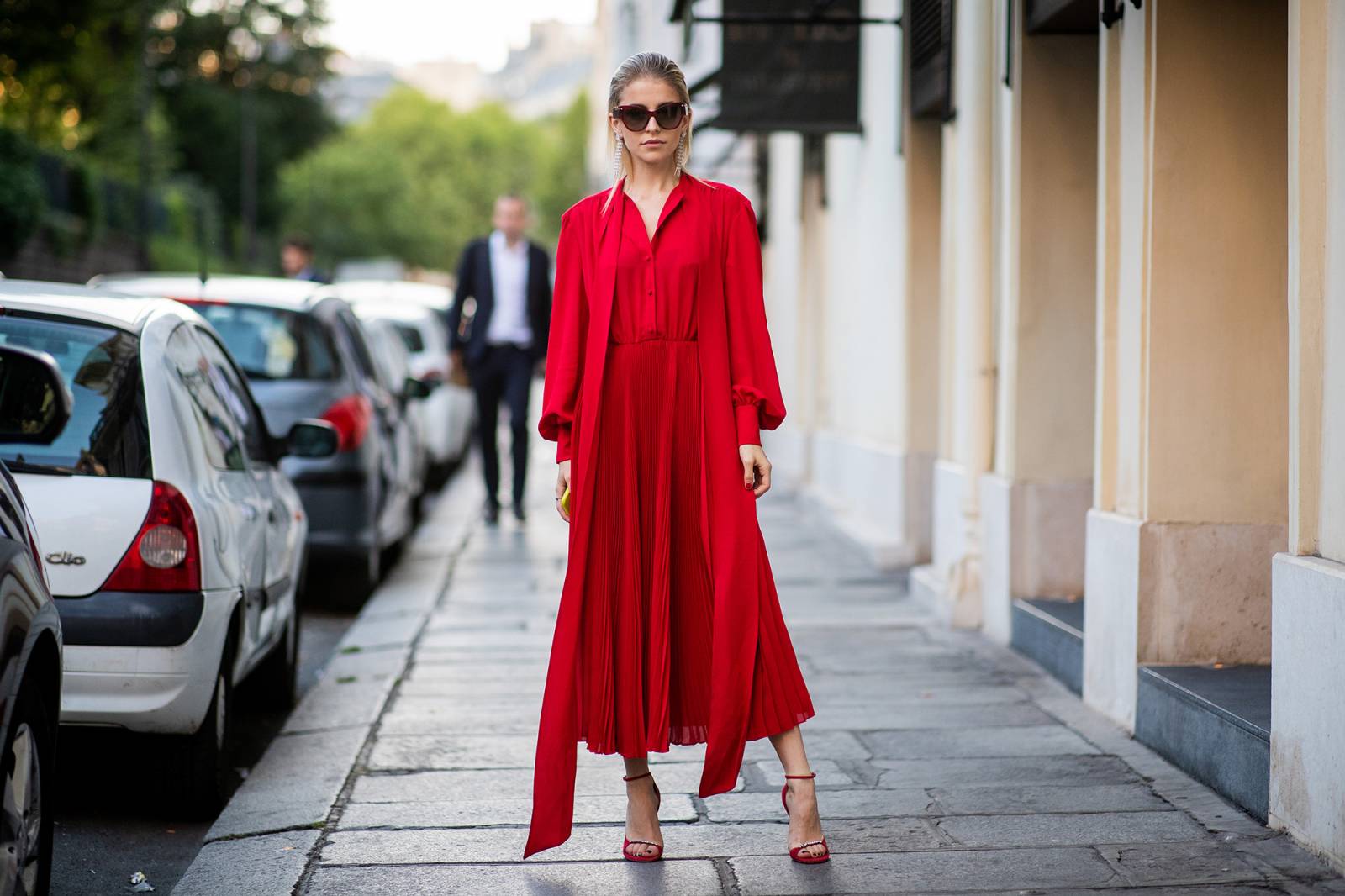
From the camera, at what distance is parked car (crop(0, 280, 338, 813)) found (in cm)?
495

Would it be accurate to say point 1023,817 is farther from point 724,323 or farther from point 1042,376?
point 1042,376

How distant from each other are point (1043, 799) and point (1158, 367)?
1513mm

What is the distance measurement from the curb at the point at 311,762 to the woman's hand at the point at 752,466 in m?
1.50

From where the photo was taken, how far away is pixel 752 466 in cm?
430

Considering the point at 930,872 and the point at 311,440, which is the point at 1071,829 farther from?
the point at 311,440

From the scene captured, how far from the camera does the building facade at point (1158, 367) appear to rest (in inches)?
174

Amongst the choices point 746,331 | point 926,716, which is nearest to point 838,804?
point 926,716

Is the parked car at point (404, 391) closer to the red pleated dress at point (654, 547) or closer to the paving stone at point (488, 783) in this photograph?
the paving stone at point (488, 783)

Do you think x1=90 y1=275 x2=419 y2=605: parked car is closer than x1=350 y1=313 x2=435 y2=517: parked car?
Yes

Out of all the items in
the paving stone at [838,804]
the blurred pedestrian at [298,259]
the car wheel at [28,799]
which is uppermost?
the blurred pedestrian at [298,259]

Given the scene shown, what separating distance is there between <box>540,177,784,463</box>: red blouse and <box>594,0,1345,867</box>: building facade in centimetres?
140

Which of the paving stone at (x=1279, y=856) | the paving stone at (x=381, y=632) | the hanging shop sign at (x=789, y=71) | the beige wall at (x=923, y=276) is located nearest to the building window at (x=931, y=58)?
the beige wall at (x=923, y=276)

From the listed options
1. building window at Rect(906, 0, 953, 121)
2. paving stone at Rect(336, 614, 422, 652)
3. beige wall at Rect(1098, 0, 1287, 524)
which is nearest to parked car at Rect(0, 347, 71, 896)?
beige wall at Rect(1098, 0, 1287, 524)

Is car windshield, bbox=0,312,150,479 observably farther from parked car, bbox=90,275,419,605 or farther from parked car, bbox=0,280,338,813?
parked car, bbox=90,275,419,605
